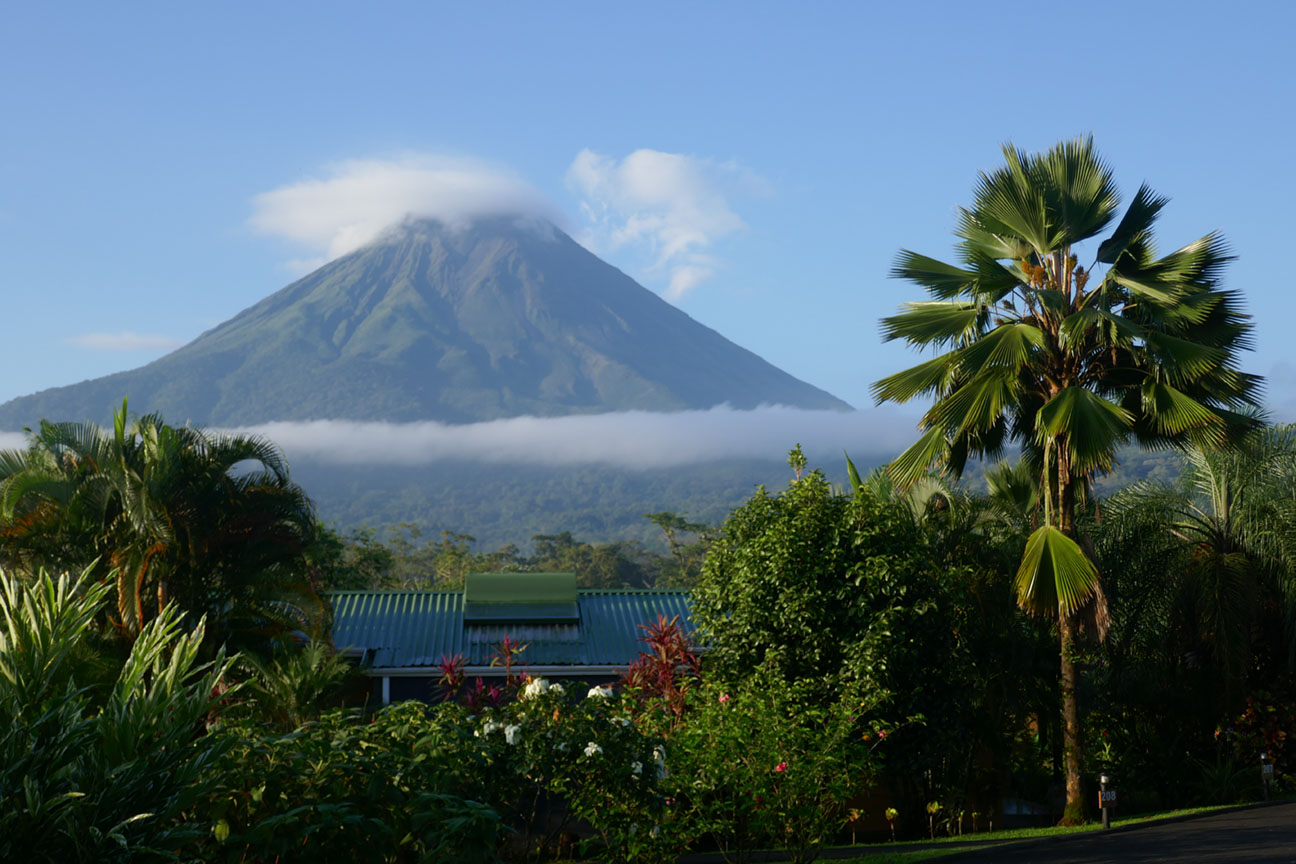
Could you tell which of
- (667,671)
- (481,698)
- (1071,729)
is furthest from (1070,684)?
(481,698)

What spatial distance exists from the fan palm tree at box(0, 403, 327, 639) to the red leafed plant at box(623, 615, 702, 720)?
359 cm

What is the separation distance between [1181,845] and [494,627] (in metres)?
A: 10.7

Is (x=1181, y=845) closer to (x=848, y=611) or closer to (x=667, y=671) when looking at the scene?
(x=848, y=611)

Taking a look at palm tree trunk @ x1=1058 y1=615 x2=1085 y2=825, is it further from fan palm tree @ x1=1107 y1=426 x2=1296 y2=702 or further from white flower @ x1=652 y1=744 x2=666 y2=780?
white flower @ x1=652 y1=744 x2=666 y2=780

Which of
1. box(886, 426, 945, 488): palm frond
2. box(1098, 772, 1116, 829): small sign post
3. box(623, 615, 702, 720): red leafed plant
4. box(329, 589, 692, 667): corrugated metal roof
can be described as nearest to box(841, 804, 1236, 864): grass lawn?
box(1098, 772, 1116, 829): small sign post

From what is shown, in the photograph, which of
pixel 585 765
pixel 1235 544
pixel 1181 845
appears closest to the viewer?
pixel 585 765

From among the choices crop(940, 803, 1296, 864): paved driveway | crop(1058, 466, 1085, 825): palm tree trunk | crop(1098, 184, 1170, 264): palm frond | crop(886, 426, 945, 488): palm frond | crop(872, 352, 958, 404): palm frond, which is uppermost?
crop(1098, 184, 1170, 264): palm frond

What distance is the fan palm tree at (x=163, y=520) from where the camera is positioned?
11836 millimetres

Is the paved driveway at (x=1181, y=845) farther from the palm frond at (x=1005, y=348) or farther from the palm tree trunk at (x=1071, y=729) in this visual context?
the palm frond at (x=1005, y=348)

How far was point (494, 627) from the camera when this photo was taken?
18.5m

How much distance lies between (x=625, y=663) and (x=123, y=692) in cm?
1230

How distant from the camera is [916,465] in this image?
512 inches

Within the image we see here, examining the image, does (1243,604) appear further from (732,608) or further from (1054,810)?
(732,608)

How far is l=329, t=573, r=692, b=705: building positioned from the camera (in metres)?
17.1
